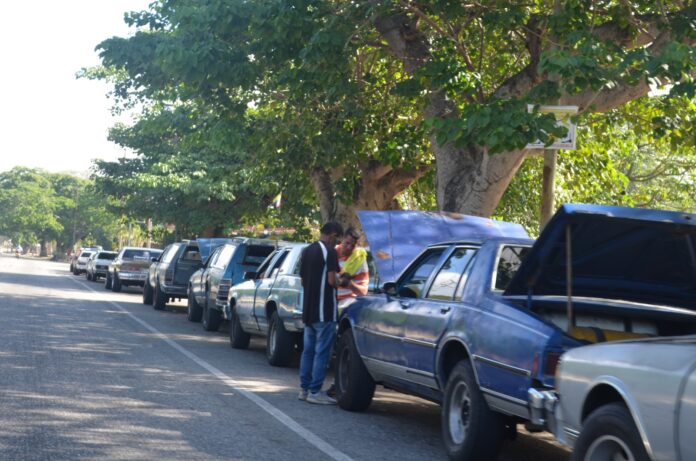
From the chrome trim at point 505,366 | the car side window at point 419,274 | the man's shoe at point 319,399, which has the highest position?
the car side window at point 419,274

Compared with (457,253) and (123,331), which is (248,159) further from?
(457,253)

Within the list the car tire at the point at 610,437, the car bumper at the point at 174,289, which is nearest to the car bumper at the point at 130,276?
the car bumper at the point at 174,289

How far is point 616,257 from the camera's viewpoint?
24.6 feet

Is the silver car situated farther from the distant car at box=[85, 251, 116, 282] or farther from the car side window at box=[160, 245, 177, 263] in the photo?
the distant car at box=[85, 251, 116, 282]

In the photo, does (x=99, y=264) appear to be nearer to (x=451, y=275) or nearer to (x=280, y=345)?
(x=280, y=345)

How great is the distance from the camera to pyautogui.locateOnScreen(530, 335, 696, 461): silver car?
4.80 m

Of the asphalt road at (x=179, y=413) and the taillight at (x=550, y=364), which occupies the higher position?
the taillight at (x=550, y=364)

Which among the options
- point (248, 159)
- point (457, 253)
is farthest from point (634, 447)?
point (248, 159)

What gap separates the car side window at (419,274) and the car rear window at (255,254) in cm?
936

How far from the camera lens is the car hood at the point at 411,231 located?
13539mm

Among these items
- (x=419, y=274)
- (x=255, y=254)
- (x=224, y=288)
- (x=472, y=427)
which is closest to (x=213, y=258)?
(x=255, y=254)

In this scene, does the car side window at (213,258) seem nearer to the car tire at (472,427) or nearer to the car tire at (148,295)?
the car tire at (148,295)

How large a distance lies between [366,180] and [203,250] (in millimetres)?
3965

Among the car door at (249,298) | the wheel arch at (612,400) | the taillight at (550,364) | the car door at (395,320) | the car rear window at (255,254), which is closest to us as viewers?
the wheel arch at (612,400)
